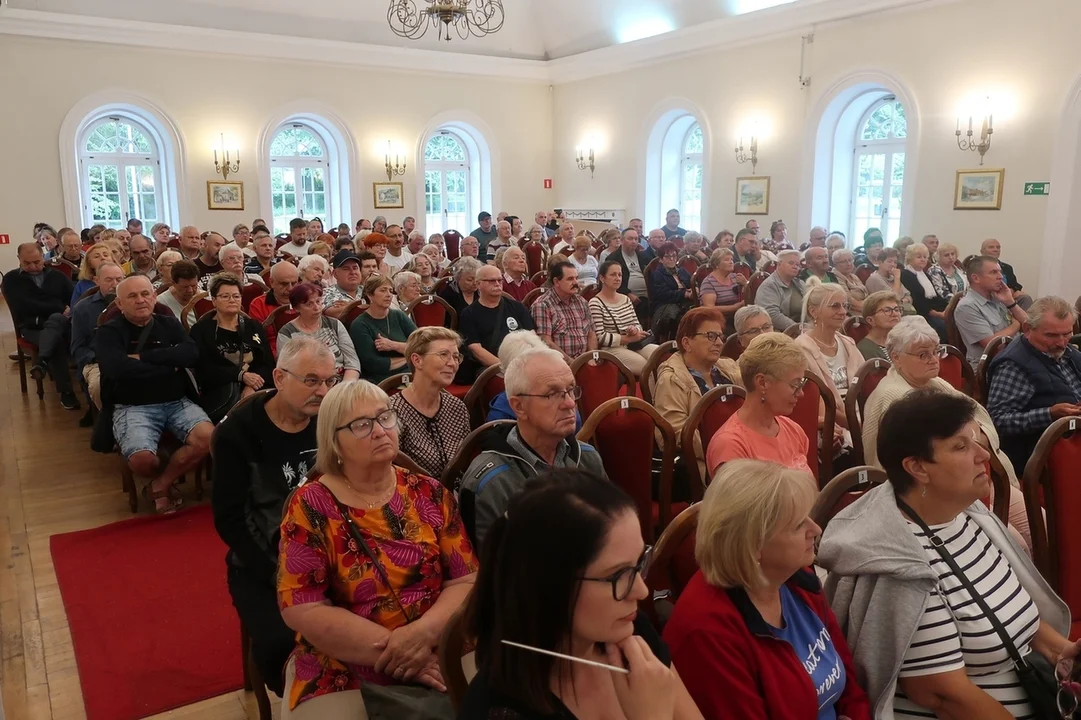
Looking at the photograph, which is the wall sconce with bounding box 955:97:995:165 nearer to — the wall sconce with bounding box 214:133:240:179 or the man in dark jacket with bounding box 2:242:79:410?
the man in dark jacket with bounding box 2:242:79:410

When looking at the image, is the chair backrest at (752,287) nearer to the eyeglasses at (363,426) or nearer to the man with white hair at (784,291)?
the man with white hair at (784,291)

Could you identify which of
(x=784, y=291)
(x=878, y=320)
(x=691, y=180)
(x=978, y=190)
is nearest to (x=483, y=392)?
(x=878, y=320)

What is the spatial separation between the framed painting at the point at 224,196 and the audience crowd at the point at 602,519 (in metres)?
10.5

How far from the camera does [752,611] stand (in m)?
1.59

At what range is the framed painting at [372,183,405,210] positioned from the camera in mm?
15758

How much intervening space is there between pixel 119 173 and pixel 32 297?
798 cm

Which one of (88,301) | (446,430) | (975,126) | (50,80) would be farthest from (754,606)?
(50,80)

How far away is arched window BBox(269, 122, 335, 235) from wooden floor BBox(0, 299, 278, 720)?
8.68 metres

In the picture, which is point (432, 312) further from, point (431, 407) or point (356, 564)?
point (356, 564)

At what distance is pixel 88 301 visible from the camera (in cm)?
546

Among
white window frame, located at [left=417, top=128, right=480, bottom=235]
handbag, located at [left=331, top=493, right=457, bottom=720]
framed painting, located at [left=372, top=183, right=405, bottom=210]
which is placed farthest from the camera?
white window frame, located at [left=417, top=128, right=480, bottom=235]

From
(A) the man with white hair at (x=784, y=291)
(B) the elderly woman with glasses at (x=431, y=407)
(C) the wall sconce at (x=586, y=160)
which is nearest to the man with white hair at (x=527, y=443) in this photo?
(B) the elderly woman with glasses at (x=431, y=407)

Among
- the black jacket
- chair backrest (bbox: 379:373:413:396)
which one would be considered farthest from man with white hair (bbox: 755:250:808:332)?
the black jacket

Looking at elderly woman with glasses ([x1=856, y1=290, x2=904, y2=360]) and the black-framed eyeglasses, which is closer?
the black-framed eyeglasses
